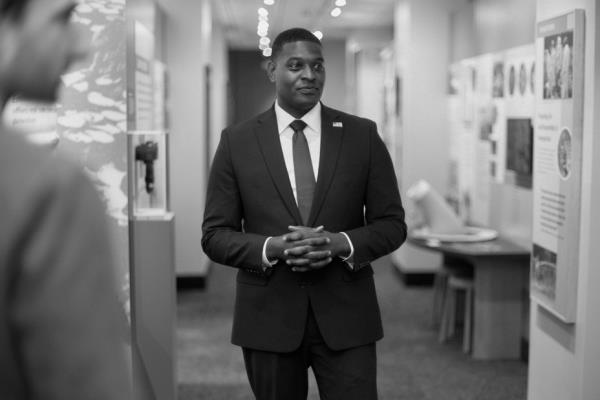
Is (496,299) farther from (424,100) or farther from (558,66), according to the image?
(424,100)

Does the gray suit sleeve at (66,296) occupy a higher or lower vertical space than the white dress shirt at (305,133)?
lower

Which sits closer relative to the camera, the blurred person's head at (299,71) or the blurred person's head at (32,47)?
the blurred person's head at (32,47)

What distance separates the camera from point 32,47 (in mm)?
772

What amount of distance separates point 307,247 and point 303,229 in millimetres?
74

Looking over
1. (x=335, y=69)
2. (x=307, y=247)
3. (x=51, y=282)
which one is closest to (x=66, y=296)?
(x=51, y=282)

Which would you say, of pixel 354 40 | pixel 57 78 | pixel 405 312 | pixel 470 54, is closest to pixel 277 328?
pixel 57 78

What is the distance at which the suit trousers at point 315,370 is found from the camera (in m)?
2.79

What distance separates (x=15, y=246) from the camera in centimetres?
71

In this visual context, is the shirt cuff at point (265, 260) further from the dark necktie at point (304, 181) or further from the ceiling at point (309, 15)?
the ceiling at point (309, 15)

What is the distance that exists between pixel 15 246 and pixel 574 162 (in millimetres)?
3367

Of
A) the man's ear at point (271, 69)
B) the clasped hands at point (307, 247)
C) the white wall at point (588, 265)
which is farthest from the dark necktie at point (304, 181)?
the white wall at point (588, 265)

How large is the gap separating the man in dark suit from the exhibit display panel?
121 cm

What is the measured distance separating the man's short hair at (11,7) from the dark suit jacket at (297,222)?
6.54ft

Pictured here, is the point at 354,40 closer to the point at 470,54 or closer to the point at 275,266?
the point at 470,54
